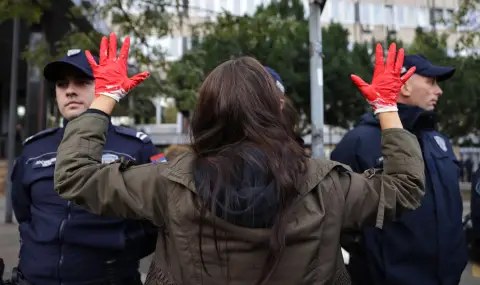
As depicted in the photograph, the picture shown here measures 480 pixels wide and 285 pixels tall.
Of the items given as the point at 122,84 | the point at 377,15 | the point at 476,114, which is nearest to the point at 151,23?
the point at 122,84

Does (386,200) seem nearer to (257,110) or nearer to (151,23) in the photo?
(257,110)

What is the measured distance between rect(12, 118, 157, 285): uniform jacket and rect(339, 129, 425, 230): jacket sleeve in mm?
867

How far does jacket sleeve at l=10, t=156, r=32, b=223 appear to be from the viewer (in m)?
2.23

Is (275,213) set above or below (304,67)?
below

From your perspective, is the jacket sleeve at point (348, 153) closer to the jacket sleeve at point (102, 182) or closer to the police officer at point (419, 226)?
the police officer at point (419, 226)

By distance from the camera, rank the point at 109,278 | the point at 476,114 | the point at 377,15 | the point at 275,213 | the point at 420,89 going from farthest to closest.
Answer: the point at 377,15 < the point at 476,114 < the point at 420,89 < the point at 109,278 < the point at 275,213

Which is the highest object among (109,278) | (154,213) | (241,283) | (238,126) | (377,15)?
(377,15)

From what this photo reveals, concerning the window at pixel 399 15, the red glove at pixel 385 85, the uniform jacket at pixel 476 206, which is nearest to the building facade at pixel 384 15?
the window at pixel 399 15

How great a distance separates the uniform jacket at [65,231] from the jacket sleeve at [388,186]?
0.87 meters

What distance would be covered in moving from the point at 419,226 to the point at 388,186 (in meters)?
0.87

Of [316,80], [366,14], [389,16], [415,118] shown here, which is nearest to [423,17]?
[389,16]

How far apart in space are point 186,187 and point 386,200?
578mm

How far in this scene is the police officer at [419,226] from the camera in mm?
2186

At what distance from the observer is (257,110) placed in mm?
1393
